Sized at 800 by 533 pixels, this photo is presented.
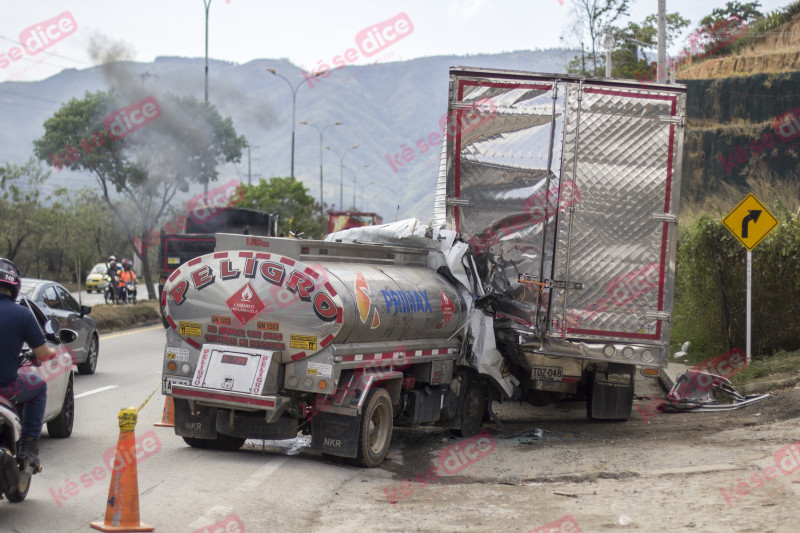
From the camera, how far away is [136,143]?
1612 inches

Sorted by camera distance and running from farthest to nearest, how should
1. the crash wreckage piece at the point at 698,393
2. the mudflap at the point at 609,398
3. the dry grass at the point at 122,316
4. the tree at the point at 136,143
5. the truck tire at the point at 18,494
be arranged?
the tree at the point at 136,143
the dry grass at the point at 122,316
the crash wreckage piece at the point at 698,393
the mudflap at the point at 609,398
the truck tire at the point at 18,494

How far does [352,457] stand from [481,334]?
2.85 meters

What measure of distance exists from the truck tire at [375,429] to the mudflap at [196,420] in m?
1.47

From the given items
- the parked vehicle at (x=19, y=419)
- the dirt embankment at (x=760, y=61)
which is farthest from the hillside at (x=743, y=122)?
the parked vehicle at (x=19, y=419)

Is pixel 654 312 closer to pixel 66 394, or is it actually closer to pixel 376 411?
pixel 376 411

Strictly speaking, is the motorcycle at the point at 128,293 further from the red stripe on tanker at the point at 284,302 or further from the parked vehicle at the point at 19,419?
the red stripe on tanker at the point at 284,302

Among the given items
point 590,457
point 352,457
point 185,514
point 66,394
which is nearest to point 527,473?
point 590,457

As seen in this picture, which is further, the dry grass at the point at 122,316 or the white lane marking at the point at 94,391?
the dry grass at the point at 122,316

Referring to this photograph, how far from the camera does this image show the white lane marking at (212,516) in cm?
648

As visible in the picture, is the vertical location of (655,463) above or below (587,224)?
below

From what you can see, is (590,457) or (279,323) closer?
(279,323)

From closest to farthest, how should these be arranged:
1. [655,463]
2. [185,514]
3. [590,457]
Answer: [185,514] → [655,463] → [590,457]

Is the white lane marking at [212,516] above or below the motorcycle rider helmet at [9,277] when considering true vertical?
below

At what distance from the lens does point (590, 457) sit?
974cm
